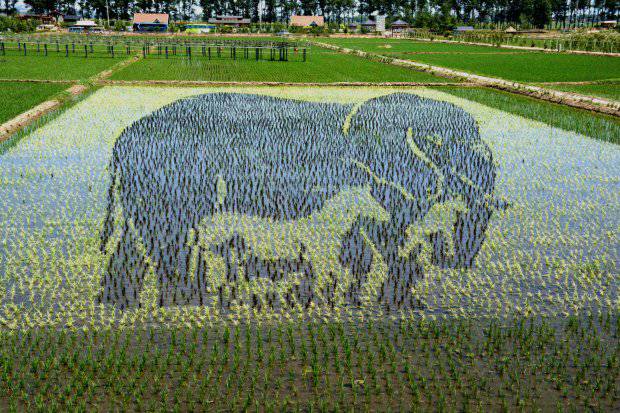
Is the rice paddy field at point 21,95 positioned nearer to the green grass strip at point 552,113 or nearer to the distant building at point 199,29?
the green grass strip at point 552,113

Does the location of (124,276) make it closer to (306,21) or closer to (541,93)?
(541,93)

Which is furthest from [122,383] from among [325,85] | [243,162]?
[325,85]

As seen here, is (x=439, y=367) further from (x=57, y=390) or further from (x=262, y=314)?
(x=57, y=390)

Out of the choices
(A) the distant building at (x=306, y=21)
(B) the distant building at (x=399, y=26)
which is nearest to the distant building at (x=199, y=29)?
(A) the distant building at (x=306, y=21)

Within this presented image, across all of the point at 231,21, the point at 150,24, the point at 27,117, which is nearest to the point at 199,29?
the point at 150,24

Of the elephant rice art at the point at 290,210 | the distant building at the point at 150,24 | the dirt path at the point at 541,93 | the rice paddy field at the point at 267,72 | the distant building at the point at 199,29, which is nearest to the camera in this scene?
the elephant rice art at the point at 290,210
